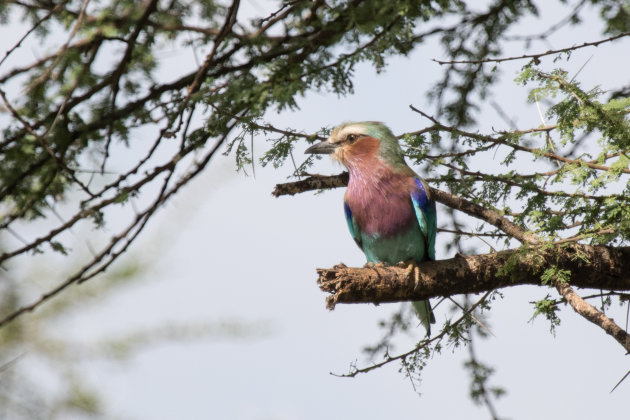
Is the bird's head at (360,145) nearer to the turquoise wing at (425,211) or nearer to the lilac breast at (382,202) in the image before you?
the lilac breast at (382,202)

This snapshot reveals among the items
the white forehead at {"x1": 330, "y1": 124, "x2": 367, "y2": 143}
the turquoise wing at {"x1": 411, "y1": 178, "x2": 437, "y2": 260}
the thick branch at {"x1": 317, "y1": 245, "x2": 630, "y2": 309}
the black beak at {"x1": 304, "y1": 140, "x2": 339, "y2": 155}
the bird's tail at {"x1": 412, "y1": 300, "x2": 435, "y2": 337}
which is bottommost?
the thick branch at {"x1": 317, "y1": 245, "x2": 630, "y2": 309}

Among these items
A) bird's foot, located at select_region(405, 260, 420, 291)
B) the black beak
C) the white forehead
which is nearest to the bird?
the black beak

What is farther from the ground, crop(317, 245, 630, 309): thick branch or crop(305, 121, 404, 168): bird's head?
crop(305, 121, 404, 168): bird's head

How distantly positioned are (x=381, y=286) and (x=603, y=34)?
11.6 feet

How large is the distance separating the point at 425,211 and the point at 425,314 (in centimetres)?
79

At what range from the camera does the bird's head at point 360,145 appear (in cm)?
609

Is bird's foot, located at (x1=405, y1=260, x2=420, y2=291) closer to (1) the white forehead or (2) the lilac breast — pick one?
(2) the lilac breast

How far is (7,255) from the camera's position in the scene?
3.98 m

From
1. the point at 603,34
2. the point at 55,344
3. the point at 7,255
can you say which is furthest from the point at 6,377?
the point at 603,34

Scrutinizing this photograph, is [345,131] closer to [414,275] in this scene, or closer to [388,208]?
[388,208]

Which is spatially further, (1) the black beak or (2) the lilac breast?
(1) the black beak

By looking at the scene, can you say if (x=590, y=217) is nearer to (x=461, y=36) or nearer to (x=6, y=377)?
(x=461, y=36)

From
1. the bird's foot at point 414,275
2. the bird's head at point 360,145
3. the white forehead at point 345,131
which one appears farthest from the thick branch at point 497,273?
the white forehead at point 345,131

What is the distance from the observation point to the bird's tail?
5.59m
